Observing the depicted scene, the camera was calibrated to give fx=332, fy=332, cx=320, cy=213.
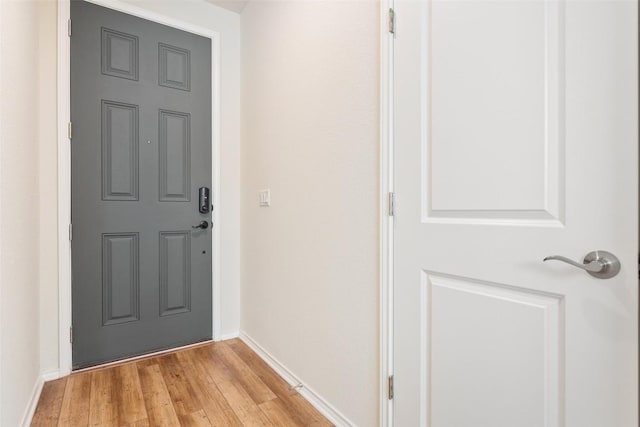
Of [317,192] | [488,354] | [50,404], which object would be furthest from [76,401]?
[488,354]

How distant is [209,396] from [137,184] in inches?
56.9

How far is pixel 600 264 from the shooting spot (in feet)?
2.51

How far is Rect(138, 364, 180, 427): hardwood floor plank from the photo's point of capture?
1.63 meters

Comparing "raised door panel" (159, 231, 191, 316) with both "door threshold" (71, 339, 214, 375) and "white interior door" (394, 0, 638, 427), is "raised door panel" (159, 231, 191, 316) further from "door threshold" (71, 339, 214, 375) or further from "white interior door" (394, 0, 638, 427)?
"white interior door" (394, 0, 638, 427)

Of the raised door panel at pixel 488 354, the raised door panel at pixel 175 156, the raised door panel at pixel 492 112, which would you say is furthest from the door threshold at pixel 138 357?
the raised door panel at pixel 492 112

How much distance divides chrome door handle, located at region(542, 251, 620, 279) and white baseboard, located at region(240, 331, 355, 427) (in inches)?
47.0

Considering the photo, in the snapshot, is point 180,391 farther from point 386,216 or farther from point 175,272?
point 386,216

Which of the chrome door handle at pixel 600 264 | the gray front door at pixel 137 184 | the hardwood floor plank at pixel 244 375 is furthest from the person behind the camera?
the gray front door at pixel 137 184

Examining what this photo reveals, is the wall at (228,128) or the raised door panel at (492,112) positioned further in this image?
the wall at (228,128)

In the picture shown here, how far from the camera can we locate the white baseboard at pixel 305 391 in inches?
62.7

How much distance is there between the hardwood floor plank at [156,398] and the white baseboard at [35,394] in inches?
19.0

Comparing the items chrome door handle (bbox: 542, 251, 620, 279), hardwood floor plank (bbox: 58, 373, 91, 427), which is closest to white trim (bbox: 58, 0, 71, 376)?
hardwood floor plank (bbox: 58, 373, 91, 427)

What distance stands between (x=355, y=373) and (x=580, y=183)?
3.80 feet

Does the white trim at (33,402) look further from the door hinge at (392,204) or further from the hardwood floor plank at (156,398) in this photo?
the door hinge at (392,204)
